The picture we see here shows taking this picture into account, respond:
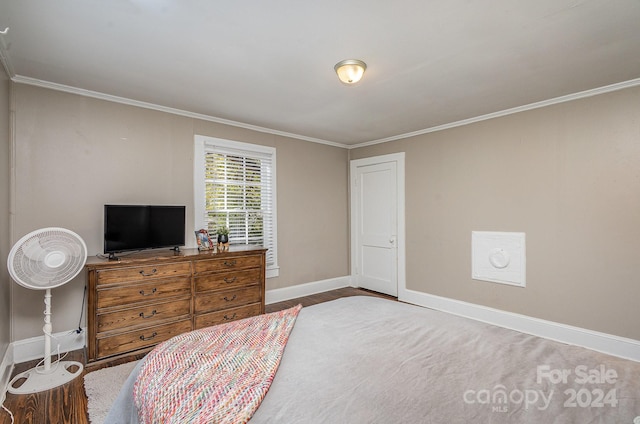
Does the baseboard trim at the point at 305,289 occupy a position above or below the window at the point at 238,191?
below

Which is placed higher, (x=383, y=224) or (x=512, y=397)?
(x=383, y=224)

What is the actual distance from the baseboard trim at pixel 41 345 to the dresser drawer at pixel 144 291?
2.25 ft

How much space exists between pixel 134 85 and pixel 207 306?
224cm

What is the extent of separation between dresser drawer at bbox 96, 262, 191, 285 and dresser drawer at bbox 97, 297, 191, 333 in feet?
0.88

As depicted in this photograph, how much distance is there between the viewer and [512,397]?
3.75 feet

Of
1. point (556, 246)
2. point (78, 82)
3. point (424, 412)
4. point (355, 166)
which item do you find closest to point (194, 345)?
point (424, 412)

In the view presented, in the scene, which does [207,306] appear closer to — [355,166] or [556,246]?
[355,166]

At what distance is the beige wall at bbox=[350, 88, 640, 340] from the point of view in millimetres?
2932

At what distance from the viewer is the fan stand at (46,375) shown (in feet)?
7.78

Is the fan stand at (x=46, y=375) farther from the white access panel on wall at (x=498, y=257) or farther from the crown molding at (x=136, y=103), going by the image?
the white access panel on wall at (x=498, y=257)

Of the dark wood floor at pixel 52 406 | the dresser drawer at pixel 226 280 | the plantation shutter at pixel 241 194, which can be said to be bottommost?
the dark wood floor at pixel 52 406

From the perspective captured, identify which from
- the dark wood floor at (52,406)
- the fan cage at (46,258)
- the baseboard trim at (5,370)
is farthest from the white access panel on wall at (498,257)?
the baseboard trim at (5,370)

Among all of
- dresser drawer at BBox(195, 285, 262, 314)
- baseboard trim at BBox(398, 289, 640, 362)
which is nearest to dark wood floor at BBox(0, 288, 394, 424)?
dresser drawer at BBox(195, 285, 262, 314)

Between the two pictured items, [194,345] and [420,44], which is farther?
[420,44]
